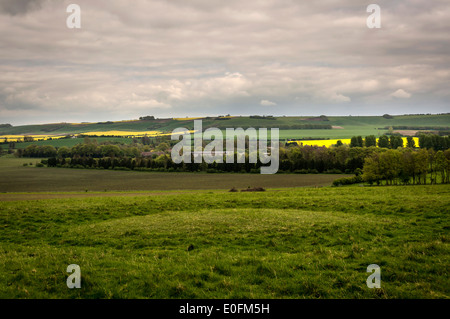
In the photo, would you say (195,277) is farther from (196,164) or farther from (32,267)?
(196,164)

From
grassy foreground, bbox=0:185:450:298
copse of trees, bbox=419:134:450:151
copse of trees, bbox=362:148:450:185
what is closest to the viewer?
grassy foreground, bbox=0:185:450:298

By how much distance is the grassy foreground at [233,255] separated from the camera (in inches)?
372

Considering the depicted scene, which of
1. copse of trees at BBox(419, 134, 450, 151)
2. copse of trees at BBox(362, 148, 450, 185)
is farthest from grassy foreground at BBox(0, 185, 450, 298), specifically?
copse of trees at BBox(419, 134, 450, 151)

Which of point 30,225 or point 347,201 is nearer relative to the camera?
point 30,225

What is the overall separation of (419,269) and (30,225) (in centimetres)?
2365

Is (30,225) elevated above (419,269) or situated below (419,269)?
below

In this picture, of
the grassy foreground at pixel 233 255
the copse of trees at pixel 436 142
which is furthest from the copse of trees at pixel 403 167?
the copse of trees at pixel 436 142

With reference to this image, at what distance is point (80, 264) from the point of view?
11906 millimetres

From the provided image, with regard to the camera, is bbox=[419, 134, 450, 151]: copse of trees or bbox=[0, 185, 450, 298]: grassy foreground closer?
bbox=[0, 185, 450, 298]: grassy foreground

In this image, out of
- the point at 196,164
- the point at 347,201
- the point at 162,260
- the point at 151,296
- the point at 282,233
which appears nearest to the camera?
the point at 151,296

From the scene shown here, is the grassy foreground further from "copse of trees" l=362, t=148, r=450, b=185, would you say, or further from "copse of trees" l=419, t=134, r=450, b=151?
"copse of trees" l=419, t=134, r=450, b=151

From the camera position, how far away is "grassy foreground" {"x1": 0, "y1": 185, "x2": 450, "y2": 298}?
945 centimetres

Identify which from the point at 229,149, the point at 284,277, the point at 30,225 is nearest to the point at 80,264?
the point at 284,277

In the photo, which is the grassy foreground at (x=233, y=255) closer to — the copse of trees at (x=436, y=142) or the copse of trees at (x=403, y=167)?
the copse of trees at (x=403, y=167)
